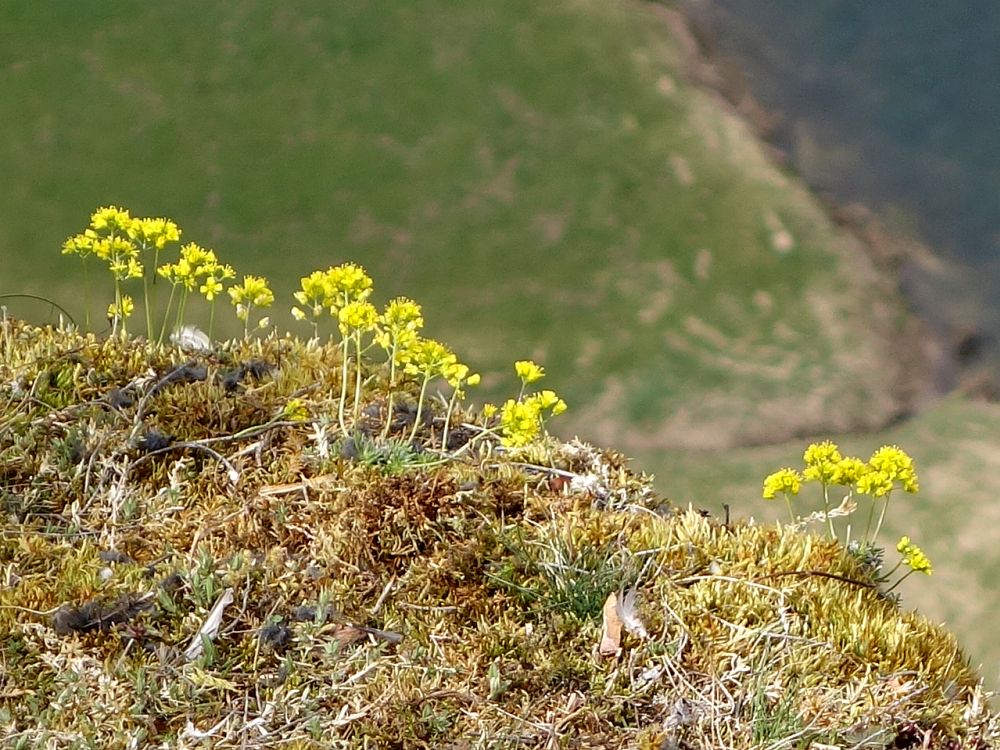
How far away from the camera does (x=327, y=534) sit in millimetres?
1350

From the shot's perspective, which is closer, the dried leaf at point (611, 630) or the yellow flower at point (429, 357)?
the dried leaf at point (611, 630)

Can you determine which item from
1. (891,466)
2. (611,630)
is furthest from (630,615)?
(891,466)

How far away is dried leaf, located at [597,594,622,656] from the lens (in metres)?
1.26

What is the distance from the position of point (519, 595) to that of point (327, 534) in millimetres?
239

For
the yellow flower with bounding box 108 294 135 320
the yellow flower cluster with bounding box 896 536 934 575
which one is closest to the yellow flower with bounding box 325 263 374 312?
the yellow flower with bounding box 108 294 135 320

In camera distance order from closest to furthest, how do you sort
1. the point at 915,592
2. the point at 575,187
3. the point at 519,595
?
the point at 519,595 < the point at 915,592 < the point at 575,187

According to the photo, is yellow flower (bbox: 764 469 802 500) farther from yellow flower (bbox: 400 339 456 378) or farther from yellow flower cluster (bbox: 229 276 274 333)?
yellow flower cluster (bbox: 229 276 274 333)

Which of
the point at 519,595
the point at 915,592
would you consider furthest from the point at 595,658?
the point at 915,592

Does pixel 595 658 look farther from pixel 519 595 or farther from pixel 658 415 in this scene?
pixel 658 415

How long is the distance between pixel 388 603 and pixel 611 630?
255 mm

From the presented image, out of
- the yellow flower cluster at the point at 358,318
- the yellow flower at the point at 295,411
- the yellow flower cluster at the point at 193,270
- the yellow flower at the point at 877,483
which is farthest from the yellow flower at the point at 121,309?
the yellow flower at the point at 877,483

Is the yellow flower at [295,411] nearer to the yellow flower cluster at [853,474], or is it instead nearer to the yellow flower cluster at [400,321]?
the yellow flower cluster at [400,321]

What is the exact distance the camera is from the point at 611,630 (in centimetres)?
127

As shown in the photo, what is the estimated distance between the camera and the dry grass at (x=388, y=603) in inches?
46.1
